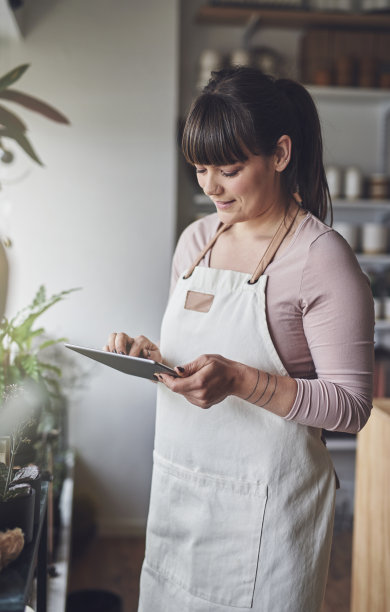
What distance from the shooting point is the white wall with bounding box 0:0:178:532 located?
2.73 metres

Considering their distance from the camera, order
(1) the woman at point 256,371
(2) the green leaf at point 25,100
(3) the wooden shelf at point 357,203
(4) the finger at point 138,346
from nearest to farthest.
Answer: (1) the woman at point 256,371
(4) the finger at point 138,346
(2) the green leaf at point 25,100
(3) the wooden shelf at point 357,203

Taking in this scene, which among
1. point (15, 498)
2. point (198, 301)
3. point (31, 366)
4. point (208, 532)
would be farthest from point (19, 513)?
point (31, 366)

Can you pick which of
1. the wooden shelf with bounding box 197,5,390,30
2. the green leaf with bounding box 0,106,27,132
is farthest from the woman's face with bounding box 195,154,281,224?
the wooden shelf with bounding box 197,5,390,30

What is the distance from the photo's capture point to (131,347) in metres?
1.31

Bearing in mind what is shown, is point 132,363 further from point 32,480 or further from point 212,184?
point 212,184

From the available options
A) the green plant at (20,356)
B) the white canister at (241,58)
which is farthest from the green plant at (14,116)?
the white canister at (241,58)

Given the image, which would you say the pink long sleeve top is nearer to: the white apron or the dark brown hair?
the white apron

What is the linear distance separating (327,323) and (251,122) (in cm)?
37

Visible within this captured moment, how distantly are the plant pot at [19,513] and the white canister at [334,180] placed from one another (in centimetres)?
233

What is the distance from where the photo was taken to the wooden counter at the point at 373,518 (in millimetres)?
1687

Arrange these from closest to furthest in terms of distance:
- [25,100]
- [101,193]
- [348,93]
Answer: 1. [25,100]
2. [101,193]
3. [348,93]

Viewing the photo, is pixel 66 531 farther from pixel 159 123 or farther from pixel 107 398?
pixel 159 123

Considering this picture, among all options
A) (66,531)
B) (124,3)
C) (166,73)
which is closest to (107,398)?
(66,531)

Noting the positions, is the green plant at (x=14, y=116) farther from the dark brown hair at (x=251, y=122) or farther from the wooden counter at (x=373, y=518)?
the wooden counter at (x=373, y=518)
